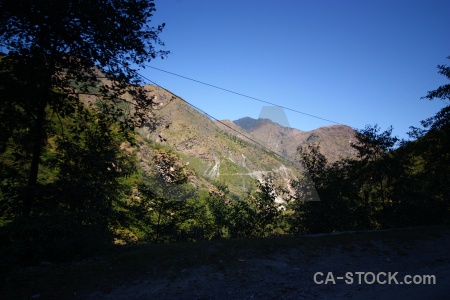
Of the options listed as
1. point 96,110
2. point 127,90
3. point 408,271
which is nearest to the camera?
point 408,271

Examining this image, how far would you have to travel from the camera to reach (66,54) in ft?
19.8

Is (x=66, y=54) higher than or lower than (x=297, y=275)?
higher

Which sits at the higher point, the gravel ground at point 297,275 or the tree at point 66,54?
the tree at point 66,54

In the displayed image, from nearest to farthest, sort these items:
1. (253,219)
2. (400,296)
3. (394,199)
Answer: (400,296), (394,199), (253,219)

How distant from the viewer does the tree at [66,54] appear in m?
5.11

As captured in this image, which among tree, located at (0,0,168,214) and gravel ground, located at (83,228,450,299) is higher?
tree, located at (0,0,168,214)

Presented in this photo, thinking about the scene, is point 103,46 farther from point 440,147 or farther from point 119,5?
point 440,147

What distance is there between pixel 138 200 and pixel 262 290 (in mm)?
11734

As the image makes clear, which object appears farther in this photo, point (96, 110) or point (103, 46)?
point (96, 110)

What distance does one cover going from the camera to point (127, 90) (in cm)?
666

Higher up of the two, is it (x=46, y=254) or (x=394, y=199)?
(x=394, y=199)

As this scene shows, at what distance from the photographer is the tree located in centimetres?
511

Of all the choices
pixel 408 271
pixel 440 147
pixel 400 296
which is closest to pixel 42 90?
pixel 400 296

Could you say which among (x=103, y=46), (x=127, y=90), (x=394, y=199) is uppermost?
(x=103, y=46)
